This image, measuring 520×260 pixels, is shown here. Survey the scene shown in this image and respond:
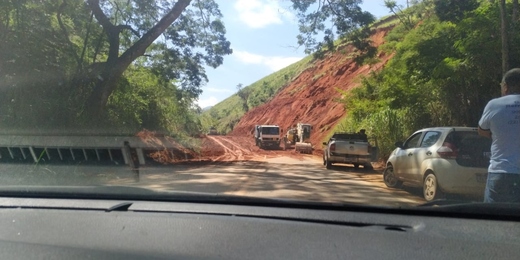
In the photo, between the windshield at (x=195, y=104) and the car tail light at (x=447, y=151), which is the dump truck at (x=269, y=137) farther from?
the car tail light at (x=447, y=151)

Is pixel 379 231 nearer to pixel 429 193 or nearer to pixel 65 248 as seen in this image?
pixel 65 248

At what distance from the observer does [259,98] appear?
83.4m

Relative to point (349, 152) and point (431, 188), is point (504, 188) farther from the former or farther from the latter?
point (349, 152)

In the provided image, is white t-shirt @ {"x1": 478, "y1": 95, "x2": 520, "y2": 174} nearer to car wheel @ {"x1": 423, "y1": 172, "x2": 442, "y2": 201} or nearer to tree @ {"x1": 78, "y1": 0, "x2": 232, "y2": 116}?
car wheel @ {"x1": 423, "y1": 172, "x2": 442, "y2": 201}

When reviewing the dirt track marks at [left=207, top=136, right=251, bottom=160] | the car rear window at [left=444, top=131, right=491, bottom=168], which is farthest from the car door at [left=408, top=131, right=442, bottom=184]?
the dirt track marks at [left=207, top=136, right=251, bottom=160]

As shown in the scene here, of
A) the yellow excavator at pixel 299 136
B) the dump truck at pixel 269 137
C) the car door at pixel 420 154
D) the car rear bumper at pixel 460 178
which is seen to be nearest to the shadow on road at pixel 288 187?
the car door at pixel 420 154

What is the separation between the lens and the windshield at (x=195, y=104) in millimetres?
9320

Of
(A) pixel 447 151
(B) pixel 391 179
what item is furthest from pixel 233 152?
(A) pixel 447 151

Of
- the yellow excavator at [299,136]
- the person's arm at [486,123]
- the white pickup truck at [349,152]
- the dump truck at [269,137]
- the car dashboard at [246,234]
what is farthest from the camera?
the yellow excavator at [299,136]

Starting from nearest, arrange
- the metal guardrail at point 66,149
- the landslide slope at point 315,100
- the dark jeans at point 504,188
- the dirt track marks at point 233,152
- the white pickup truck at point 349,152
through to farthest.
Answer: the dark jeans at point 504,188 < the metal guardrail at point 66,149 < the white pickup truck at point 349,152 < the dirt track marks at point 233,152 < the landslide slope at point 315,100

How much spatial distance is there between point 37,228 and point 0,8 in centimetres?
1232

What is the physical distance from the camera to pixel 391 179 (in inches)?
451

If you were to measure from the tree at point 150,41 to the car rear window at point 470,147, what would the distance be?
11.3 meters

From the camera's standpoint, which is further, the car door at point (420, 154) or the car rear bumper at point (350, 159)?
the car rear bumper at point (350, 159)
